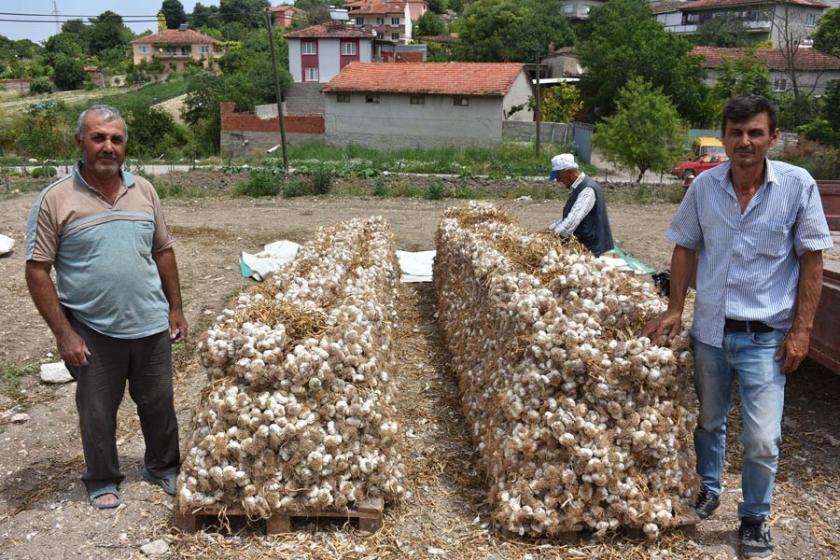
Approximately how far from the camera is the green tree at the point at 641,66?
4350 centimetres

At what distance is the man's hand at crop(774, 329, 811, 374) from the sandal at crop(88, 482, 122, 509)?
11.3ft

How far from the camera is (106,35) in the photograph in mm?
103312

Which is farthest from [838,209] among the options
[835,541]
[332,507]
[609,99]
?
[609,99]

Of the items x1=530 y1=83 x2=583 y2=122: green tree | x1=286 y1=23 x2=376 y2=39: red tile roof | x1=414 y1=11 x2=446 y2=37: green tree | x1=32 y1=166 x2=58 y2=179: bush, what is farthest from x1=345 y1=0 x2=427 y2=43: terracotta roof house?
x1=32 y1=166 x2=58 y2=179: bush

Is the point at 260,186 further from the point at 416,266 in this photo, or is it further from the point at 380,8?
the point at 380,8

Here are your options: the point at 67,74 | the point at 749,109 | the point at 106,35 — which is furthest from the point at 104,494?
the point at 106,35

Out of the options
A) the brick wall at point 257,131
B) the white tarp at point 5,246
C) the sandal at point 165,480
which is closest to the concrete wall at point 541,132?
the brick wall at point 257,131

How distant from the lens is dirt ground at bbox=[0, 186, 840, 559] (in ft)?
11.4

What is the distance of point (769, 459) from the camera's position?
129 inches

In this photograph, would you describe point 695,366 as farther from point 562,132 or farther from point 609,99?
point 609,99

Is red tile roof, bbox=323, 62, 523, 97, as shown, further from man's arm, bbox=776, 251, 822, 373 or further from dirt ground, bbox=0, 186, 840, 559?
man's arm, bbox=776, 251, 822, 373

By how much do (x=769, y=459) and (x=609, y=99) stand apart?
4492cm

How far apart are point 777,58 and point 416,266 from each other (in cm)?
4962

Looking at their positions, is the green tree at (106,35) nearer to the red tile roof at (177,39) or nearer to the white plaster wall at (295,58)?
the red tile roof at (177,39)
